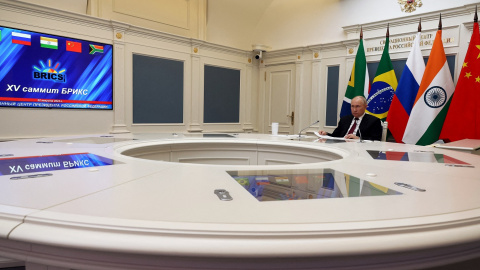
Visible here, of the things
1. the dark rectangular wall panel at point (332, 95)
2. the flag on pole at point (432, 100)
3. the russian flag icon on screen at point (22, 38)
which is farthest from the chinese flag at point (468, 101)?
the russian flag icon on screen at point (22, 38)

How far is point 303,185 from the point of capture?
105 centimetres

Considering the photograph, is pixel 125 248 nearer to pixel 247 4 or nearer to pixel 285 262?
pixel 285 262

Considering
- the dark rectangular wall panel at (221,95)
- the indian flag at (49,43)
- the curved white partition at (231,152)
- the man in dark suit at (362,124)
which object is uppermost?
the indian flag at (49,43)

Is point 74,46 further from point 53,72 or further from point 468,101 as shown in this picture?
point 468,101

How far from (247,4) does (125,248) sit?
5945 millimetres

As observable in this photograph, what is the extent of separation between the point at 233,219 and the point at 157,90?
180 inches

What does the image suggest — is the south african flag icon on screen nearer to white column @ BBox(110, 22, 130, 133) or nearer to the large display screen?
the large display screen

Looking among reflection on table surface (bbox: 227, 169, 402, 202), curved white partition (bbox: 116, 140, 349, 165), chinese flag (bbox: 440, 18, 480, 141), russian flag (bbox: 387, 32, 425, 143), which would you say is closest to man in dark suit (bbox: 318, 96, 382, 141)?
curved white partition (bbox: 116, 140, 349, 165)

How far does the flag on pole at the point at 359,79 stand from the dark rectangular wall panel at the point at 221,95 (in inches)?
85.0

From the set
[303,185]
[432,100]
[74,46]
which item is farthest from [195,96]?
[303,185]

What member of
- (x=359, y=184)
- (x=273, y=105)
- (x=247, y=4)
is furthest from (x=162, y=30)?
(x=359, y=184)

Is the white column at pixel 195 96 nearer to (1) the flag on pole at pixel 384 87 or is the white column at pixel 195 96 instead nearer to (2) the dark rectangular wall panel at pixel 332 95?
(2) the dark rectangular wall panel at pixel 332 95

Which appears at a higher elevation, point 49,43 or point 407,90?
point 49,43

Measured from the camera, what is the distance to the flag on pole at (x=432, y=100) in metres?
3.88
